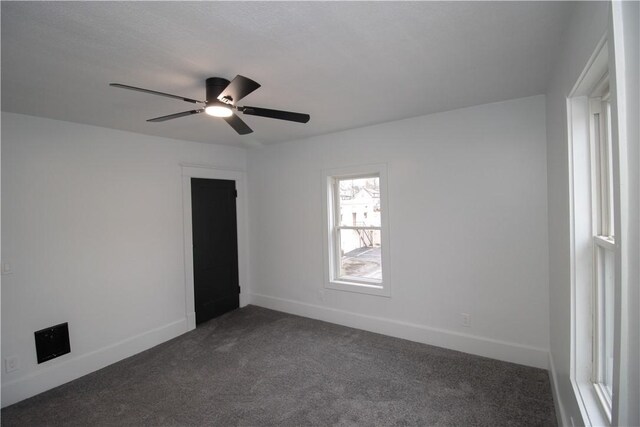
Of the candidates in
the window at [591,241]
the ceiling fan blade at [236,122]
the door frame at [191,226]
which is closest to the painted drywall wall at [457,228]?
the door frame at [191,226]

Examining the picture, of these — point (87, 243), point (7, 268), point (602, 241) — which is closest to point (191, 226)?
point (87, 243)

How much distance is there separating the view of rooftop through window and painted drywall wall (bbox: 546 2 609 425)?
177 cm

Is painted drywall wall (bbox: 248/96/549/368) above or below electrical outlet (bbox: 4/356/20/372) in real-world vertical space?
above

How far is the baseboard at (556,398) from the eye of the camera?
1.85 meters

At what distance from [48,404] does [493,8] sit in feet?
13.7

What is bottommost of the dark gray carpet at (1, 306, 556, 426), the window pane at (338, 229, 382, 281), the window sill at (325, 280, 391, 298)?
the dark gray carpet at (1, 306, 556, 426)

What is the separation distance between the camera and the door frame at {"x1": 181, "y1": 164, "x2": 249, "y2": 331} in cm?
394

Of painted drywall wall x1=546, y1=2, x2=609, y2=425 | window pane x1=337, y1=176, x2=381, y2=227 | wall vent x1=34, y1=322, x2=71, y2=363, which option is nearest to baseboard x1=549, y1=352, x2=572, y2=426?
painted drywall wall x1=546, y1=2, x2=609, y2=425

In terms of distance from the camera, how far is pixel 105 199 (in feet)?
10.5

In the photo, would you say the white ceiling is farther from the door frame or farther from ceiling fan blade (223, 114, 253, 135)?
the door frame

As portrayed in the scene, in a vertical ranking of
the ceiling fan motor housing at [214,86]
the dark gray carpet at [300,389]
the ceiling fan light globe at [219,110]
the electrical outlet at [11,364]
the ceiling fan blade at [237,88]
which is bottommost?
the dark gray carpet at [300,389]

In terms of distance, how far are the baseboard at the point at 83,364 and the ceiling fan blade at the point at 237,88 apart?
295cm

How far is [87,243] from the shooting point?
307cm

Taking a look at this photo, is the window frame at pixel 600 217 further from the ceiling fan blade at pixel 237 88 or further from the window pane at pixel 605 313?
the ceiling fan blade at pixel 237 88
